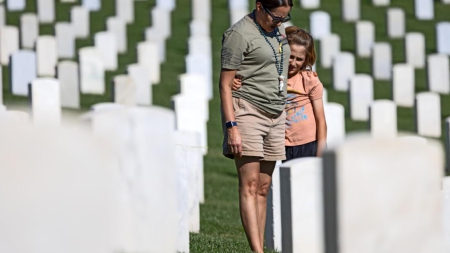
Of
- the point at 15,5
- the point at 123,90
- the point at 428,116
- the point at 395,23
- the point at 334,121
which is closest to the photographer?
the point at 334,121

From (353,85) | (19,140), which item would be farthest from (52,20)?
(19,140)

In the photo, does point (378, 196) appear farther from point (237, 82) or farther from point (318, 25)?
point (318, 25)

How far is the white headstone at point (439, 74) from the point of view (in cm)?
1745

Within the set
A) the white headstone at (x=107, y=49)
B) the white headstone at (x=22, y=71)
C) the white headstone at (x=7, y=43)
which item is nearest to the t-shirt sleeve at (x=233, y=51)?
the white headstone at (x=22, y=71)

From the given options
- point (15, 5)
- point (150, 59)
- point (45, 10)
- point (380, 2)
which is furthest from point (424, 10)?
point (15, 5)

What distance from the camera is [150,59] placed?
17.4 m

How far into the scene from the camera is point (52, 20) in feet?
73.4

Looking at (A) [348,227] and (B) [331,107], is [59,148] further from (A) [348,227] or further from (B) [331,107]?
(B) [331,107]

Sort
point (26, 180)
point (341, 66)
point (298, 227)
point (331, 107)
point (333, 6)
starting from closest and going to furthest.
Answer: point (26, 180) < point (298, 227) < point (331, 107) < point (341, 66) < point (333, 6)

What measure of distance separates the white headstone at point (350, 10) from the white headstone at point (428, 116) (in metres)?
8.73

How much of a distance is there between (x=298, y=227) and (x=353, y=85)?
10661 mm

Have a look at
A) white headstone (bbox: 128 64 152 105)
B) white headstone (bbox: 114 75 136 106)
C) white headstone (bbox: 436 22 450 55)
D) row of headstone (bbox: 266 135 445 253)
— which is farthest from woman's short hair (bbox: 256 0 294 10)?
white headstone (bbox: 436 22 450 55)

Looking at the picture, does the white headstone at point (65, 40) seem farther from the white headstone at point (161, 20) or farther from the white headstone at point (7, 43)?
the white headstone at point (161, 20)

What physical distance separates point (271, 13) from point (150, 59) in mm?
11671
